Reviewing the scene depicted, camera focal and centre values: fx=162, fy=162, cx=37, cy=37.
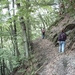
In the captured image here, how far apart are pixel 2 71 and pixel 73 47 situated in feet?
48.8

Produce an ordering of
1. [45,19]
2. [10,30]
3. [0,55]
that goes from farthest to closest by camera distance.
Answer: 1. [45,19]
2. [10,30]
3. [0,55]

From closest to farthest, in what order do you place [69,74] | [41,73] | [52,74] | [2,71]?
[69,74], [52,74], [41,73], [2,71]

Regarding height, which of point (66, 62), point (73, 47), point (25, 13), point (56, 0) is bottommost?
point (66, 62)

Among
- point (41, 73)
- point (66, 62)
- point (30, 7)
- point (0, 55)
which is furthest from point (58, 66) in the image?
point (0, 55)

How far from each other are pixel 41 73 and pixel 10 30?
1103 cm

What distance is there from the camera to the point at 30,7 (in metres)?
5.72

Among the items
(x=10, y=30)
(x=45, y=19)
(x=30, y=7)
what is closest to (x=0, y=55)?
(x=10, y=30)

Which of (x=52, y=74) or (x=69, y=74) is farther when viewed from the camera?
(x=52, y=74)

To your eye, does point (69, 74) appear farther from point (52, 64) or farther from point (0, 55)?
point (0, 55)

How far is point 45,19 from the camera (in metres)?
30.3

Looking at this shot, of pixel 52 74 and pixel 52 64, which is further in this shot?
pixel 52 64

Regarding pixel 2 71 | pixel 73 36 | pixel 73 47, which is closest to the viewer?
pixel 73 47

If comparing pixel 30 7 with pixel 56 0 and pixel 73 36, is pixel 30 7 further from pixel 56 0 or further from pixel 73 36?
pixel 73 36

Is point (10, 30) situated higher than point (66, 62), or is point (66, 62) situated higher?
point (10, 30)
